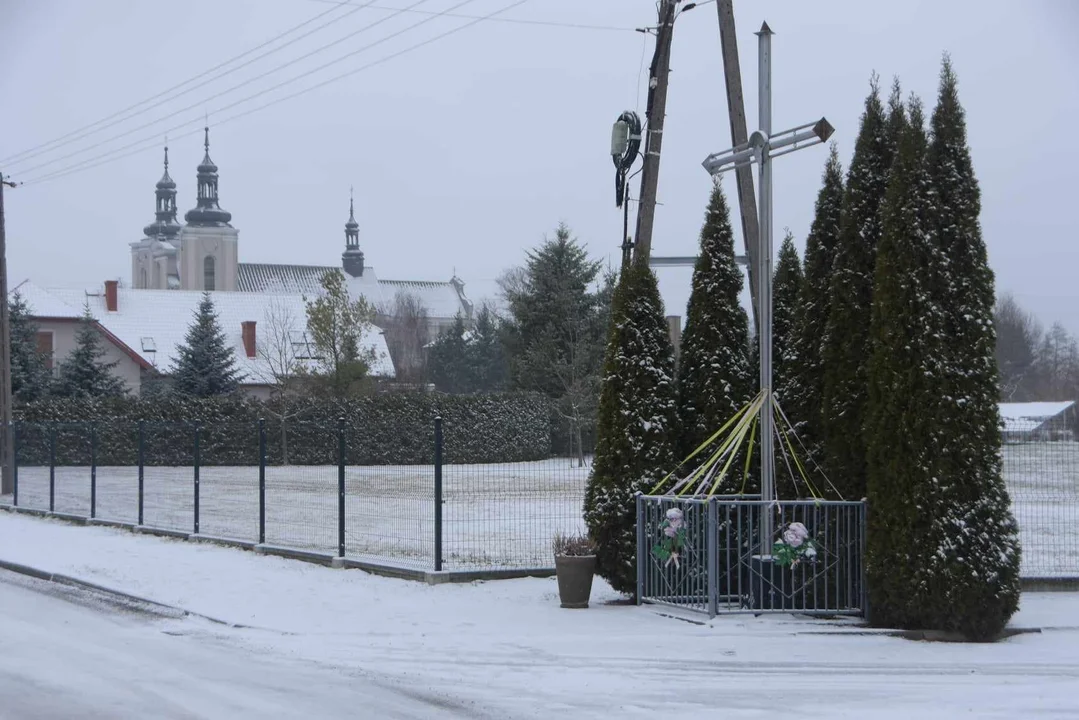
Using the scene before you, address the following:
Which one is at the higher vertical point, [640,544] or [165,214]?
[165,214]

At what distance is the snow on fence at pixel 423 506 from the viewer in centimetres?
1656

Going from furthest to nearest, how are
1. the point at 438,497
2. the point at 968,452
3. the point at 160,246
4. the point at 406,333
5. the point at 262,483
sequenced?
1. the point at 160,246
2. the point at 406,333
3. the point at 262,483
4. the point at 438,497
5. the point at 968,452

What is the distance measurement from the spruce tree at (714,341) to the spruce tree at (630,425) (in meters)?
0.27

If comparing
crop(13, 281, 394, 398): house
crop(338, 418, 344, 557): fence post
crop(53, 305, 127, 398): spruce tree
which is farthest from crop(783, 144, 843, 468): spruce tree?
crop(13, 281, 394, 398): house

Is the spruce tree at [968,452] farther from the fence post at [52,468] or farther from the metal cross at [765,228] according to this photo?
the fence post at [52,468]

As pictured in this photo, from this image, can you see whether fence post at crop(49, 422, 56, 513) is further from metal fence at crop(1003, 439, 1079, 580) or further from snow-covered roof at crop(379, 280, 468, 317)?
snow-covered roof at crop(379, 280, 468, 317)

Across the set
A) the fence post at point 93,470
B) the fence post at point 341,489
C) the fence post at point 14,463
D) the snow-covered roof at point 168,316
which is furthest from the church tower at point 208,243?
the fence post at point 341,489

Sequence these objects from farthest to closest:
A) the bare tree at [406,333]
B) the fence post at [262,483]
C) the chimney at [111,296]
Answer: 1. the bare tree at [406,333]
2. the chimney at [111,296]
3. the fence post at [262,483]

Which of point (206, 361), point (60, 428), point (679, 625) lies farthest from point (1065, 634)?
point (206, 361)

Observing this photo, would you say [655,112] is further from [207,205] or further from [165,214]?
[165,214]

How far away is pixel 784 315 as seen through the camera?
13359 mm

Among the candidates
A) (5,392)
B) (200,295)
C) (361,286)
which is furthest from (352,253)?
(5,392)

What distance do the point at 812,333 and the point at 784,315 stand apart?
2.71 feet

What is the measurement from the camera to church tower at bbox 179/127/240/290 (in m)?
124
